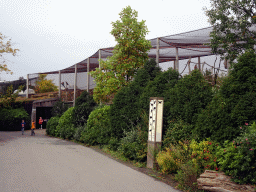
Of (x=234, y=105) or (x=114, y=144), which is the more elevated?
(x=234, y=105)

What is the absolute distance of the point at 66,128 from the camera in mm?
20438

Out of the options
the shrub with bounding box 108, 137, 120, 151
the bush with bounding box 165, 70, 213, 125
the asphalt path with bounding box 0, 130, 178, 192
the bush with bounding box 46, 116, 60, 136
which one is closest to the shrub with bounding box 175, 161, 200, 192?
the asphalt path with bounding box 0, 130, 178, 192

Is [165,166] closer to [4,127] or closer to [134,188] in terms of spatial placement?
[134,188]

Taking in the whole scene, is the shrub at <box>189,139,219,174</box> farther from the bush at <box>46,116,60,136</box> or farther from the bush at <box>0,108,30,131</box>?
the bush at <box>0,108,30,131</box>

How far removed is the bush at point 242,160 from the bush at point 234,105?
0.64m

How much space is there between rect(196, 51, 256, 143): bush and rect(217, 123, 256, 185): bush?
636 millimetres

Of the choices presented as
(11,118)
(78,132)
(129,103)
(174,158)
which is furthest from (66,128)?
(174,158)

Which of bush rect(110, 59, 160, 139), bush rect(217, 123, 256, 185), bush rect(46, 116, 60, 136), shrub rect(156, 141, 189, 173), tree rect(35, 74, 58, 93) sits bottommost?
bush rect(46, 116, 60, 136)

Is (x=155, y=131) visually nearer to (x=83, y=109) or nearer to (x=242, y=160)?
(x=242, y=160)

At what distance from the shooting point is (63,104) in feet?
90.0

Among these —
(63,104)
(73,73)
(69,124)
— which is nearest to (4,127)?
(63,104)

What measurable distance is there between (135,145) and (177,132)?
238cm

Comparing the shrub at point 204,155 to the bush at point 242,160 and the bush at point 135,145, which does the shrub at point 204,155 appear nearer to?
the bush at point 242,160

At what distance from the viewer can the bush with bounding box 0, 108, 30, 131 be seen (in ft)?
94.3
